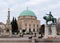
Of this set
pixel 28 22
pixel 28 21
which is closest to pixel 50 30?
pixel 28 22

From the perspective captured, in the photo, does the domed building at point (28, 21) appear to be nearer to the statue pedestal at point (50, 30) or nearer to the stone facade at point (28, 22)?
the stone facade at point (28, 22)

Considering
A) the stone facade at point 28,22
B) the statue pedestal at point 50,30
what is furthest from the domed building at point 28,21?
the statue pedestal at point 50,30

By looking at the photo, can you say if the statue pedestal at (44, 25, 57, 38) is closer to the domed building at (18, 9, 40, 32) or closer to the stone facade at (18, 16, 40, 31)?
the domed building at (18, 9, 40, 32)

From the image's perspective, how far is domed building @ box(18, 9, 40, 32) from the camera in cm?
11857

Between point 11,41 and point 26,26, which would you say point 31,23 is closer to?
point 26,26

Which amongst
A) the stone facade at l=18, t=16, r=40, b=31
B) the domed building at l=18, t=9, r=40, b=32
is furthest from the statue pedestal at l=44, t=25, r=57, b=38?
the stone facade at l=18, t=16, r=40, b=31

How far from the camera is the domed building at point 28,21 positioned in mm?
118575

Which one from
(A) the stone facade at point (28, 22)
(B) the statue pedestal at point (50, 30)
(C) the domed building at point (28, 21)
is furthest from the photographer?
(A) the stone facade at point (28, 22)

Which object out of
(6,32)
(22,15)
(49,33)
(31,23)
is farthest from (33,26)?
(49,33)

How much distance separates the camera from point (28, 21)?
121062mm

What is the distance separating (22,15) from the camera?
4670 inches

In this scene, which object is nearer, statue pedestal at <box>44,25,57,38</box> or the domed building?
statue pedestal at <box>44,25,57,38</box>

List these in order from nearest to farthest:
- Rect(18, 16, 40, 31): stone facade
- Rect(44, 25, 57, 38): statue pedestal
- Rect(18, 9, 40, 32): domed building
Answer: Rect(44, 25, 57, 38): statue pedestal → Rect(18, 9, 40, 32): domed building → Rect(18, 16, 40, 31): stone facade

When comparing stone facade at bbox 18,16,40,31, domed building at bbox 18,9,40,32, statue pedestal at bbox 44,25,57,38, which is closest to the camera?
statue pedestal at bbox 44,25,57,38
